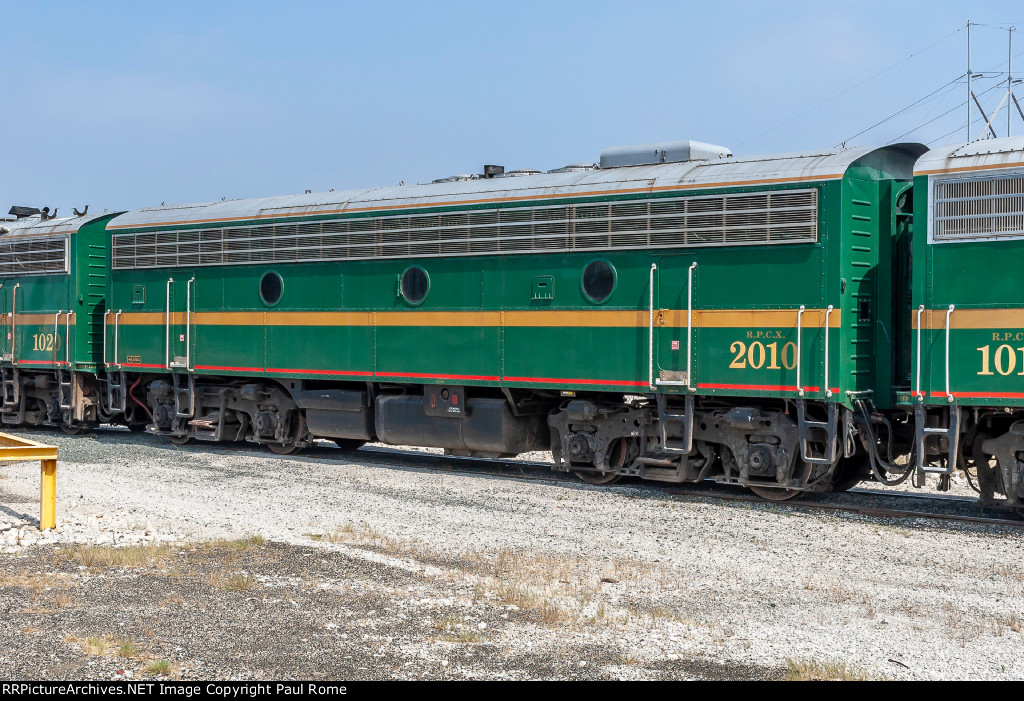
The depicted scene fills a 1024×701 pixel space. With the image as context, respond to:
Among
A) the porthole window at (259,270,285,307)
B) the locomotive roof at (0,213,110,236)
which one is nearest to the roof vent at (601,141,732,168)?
the porthole window at (259,270,285,307)

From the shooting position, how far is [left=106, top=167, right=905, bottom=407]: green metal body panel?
1258 cm

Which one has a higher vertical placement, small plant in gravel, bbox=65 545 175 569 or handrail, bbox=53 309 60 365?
handrail, bbox=53 309 60 365

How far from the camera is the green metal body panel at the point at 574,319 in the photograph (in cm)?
1258

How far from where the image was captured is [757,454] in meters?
13.1

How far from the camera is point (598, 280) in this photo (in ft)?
46.8

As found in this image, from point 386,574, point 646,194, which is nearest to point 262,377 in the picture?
point 646,194

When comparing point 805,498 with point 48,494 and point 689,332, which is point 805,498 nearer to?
point 689,332

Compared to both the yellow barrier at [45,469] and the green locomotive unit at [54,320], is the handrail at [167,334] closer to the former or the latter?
the green locomotive unit at [54,320]

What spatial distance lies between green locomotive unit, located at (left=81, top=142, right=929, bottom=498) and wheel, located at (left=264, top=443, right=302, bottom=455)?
3 cm

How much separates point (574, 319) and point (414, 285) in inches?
113

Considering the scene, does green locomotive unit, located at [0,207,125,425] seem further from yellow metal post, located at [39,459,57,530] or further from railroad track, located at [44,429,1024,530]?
yellow metal post, located at [39,459,57,530]

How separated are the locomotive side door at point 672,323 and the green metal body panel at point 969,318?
2.68 metres

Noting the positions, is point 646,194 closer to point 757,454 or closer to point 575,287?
point 575,287

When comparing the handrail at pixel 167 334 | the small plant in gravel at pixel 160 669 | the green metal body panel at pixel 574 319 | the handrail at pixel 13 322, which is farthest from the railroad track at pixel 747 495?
the small plant in gravel at pixel 160 669
